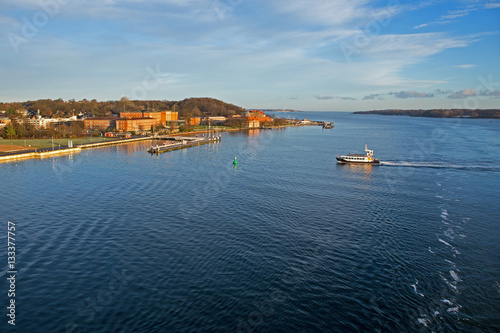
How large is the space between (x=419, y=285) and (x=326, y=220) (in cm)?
641

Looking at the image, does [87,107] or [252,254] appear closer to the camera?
[252,254]

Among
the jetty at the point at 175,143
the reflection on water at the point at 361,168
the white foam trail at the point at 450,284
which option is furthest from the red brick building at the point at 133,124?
the white foam trail at the point at 450,284

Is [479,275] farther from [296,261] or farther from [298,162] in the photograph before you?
[298,162]

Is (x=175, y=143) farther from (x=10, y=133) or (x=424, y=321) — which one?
(x=424, y=321)

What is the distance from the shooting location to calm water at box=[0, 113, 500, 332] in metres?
9.95

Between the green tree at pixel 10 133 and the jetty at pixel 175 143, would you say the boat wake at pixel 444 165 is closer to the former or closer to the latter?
the jetty at pixel 175 143

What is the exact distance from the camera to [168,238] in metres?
15.2

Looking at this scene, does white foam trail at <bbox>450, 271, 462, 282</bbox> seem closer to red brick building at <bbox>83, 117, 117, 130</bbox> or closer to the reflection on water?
the reflection on water

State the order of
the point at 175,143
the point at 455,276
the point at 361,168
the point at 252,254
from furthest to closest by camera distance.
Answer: the point at 175,143
the point at 361,168
the point at 252,254
the point at 455,276

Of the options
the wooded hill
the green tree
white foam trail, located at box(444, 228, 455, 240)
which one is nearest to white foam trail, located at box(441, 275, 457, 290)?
white foam trail, located at box(444, 228, 455, 240)

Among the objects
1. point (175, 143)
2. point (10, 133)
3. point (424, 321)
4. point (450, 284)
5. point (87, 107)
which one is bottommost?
point (424, 321)

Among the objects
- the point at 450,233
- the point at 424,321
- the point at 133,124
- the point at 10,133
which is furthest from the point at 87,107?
the point at 424,321

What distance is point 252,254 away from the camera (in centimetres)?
1374

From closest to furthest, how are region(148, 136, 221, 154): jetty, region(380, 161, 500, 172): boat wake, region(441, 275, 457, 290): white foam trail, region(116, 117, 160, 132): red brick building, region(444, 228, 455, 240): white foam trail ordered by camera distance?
region(441, 275, 457, 290): white foam trail
region(444, 228, 455, 240): white foam trail
region(380, 161, 500, 172): boat wake
region(148, 136, 221, 154): jetty
region(116, 117, 160, 132): red brick building
